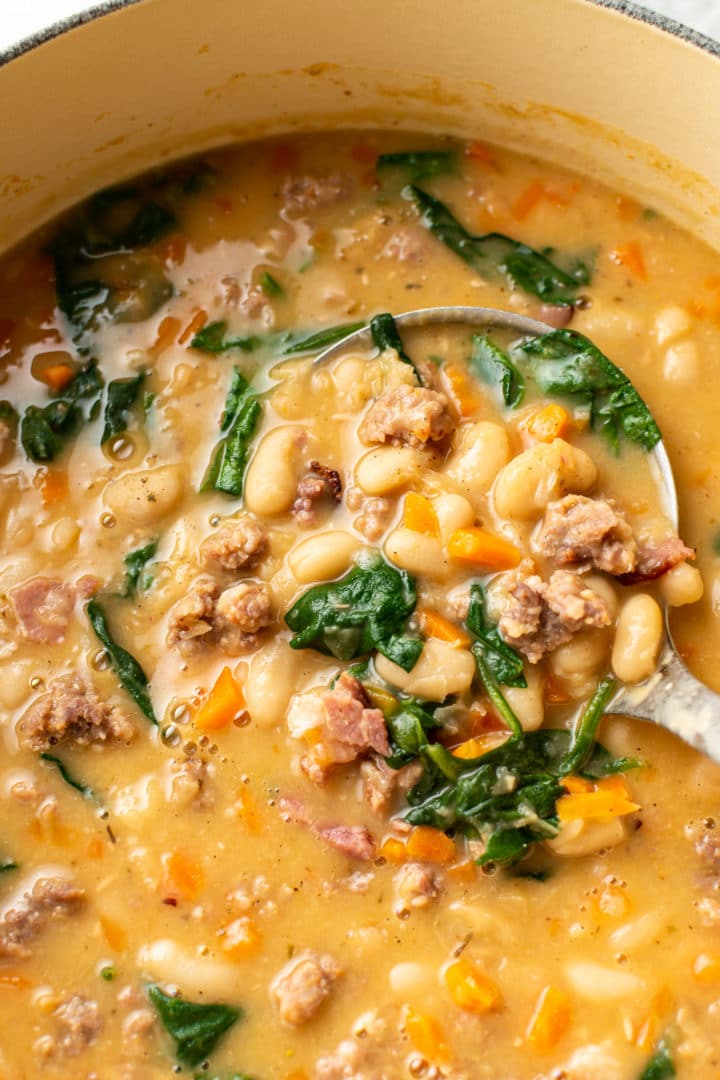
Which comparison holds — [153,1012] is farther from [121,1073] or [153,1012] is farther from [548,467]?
[548,467]

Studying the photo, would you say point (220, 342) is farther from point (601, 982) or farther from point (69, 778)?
point (601, 982)

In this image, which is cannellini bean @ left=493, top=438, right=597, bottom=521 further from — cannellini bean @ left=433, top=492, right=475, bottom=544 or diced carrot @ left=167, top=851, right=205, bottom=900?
diced carrot @ left=167, top=851, right=205, bottom=900

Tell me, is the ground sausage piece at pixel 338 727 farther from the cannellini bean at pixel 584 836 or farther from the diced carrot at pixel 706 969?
the diced carrot at pixel 706 969

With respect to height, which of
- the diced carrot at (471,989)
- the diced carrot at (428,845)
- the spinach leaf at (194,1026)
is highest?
the diced carrot at (428,845)

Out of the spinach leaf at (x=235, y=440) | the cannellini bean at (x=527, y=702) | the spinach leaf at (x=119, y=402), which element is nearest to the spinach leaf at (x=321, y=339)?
the spinach leaf at (x=235, y=440)

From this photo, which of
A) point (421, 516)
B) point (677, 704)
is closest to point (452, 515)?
point (421, 516)
